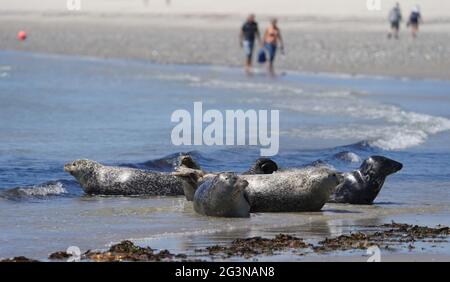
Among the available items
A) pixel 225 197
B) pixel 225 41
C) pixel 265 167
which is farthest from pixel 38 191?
pixel 225 41

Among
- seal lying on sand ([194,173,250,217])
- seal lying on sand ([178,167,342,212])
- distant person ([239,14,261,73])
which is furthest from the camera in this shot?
distant person ([239,14,261,73])

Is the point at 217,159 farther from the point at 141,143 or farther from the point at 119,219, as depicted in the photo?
the point at 119,219

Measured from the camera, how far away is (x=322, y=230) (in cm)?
902

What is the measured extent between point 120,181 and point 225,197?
2.00 m

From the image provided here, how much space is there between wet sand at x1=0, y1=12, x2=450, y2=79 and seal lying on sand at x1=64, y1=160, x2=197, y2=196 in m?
18.2

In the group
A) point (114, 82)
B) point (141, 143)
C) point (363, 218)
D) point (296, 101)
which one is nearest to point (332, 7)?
point (114, 82)

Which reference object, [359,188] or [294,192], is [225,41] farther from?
[294,192]

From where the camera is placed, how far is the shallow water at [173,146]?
9133 millimetres

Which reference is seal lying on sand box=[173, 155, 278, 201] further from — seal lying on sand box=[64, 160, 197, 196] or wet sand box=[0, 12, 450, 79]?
wet sand box=[0, 12, 450, 79]

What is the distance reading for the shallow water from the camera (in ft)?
30.0

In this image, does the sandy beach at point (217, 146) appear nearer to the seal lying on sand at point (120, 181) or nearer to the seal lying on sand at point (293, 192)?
the seal lying on sand at point (293, 192)

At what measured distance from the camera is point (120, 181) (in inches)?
445

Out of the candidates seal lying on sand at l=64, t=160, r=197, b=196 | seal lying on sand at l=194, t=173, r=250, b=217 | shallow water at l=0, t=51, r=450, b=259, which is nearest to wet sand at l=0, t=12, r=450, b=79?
shallow water at l=0, t=51, r=450, b=259

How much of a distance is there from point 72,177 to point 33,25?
43.2m
